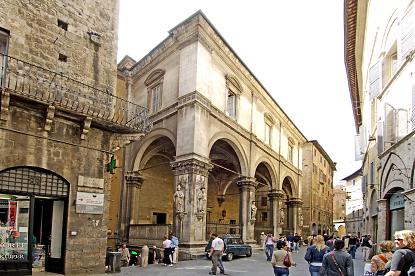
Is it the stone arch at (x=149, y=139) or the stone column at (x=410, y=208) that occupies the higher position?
the stone arch at (x=149, y=139)

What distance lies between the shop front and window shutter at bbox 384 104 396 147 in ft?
34.8

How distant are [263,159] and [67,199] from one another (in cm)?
1861

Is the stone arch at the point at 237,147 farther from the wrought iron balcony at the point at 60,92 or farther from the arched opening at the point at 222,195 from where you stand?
the wrought iron balcony at the point at 60,92

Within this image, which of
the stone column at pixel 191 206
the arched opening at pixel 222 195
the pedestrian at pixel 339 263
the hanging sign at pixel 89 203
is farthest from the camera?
the arched opening at pixel 222 195

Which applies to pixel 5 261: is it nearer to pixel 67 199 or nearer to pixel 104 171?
pixel 67 199

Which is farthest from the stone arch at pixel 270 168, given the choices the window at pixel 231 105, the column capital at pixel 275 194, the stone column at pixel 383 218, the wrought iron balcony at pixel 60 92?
the wrought iron balcony at pixel 60 92

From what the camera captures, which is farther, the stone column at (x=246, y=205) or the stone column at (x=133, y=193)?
the stone column at (x=246, y=205)

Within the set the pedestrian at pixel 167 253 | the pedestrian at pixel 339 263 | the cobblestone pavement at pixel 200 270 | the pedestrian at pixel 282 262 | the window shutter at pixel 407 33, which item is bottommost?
the cobblestone pavement at pixel 200 270

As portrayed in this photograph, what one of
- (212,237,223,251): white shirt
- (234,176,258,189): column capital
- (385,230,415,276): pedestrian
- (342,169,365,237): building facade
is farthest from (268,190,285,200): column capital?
(342,169,365,237): building facade

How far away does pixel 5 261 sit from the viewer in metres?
10.3

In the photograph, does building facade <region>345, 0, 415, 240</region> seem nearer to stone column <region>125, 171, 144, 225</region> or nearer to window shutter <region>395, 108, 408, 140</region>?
window shutter <region>395, 108, 408, 140</region>

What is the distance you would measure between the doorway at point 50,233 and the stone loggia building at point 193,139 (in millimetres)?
7417

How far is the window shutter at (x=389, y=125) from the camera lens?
46.8ft

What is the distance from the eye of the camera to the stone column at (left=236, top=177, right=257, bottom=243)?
80.1 ft
